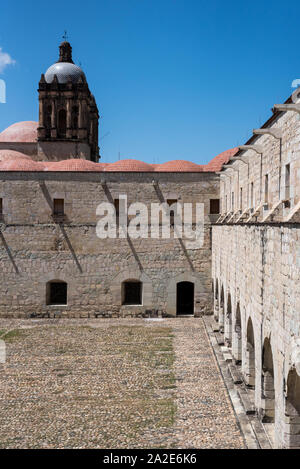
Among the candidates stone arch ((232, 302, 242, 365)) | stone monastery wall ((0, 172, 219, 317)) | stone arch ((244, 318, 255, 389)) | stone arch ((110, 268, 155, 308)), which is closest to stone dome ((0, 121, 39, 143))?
stone monastery wall ((0, 172, 219, 317))

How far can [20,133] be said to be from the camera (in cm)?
2625

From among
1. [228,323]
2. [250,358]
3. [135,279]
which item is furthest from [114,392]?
[135,279]

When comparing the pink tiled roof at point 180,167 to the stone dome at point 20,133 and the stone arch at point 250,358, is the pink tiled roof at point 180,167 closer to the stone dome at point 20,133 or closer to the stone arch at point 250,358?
the stone arch at point 250,358

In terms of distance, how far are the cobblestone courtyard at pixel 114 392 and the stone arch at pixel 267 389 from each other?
56cm

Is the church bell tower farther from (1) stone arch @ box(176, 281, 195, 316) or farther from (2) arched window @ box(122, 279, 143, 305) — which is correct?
(1) stone arch @ box(176, 281, 195, 316)

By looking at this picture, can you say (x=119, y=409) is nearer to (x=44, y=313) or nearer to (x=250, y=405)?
(x=250, y=405)

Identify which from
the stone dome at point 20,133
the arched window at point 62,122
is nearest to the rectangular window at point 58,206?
the arched window at point 62,122

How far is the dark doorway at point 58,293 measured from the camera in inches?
693

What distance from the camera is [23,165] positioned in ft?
58.7

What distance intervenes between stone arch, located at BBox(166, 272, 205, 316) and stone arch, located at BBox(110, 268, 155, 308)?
632 mm

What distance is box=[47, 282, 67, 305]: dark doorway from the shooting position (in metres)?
17.6

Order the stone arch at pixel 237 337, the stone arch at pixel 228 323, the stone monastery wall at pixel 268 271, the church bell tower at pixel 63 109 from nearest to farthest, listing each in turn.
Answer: the stone monastery wall at pixel 268 271
the stone arch at pixel 237 337
the stone arch at pixel 228 323
the church bell tower at pixel 63 109

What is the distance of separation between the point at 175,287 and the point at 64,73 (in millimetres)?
14471
